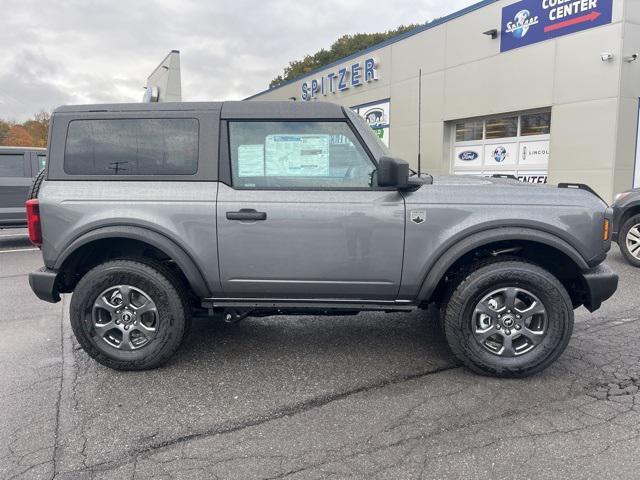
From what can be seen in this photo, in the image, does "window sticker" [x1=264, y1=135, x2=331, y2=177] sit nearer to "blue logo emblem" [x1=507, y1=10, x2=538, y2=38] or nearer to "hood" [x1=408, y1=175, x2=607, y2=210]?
"hood" [x1=408, y1=175, x2=607, y2=210]

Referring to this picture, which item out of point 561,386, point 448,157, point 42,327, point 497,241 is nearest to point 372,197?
point 497,241

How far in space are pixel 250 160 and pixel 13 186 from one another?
7986 mm

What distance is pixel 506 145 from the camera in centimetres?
1321

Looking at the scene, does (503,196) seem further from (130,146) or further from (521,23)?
(521,23)

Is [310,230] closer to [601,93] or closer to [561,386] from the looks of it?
[561,386]

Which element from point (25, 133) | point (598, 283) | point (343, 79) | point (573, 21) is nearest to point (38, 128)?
point (25, 133)

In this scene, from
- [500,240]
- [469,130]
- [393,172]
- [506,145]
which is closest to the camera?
[393,172]

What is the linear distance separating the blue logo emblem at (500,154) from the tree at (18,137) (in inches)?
2148

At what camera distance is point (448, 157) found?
15.1 meters

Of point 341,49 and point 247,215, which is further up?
point 341,49

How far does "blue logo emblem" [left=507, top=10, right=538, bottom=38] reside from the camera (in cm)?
1200

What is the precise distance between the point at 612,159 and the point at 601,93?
1.53 metres

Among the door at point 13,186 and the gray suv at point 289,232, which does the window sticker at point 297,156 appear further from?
the door at point 13,186

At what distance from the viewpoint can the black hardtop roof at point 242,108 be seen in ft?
11.4
